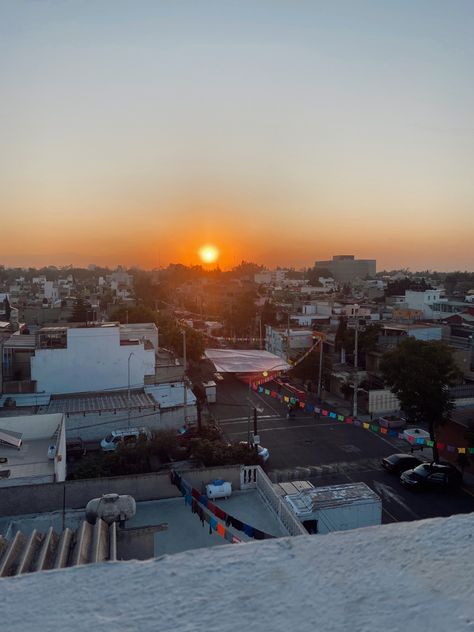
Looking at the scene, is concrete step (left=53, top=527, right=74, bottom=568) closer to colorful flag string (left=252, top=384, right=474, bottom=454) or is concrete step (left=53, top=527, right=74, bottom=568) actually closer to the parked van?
colorful flag string (left=252, top=384, right=474, bottom=454)

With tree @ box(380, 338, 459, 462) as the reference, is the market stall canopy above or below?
below

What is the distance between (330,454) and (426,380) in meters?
3.55

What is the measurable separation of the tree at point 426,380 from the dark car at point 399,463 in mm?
706

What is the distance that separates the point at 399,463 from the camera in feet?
45.8

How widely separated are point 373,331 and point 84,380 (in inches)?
504

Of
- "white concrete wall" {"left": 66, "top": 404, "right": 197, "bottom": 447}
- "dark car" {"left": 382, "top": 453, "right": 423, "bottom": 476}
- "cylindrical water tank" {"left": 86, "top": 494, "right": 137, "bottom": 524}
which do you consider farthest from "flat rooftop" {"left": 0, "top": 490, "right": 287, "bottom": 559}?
"white concrete wall" {"left": 66, "top": 404, "right": 197, "bottom": 447}

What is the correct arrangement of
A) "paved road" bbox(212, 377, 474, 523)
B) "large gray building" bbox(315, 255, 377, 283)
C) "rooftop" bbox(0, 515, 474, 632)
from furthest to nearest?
"large gray building" bbox(315, 255, 377, 283) → "paved road" bbox(212, 377, 474, 523) → "rooftop" bbox(0, 515, 474, 632)

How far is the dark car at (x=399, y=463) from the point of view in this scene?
13.9 m

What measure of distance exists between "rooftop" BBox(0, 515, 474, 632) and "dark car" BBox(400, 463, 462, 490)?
12.4 metres

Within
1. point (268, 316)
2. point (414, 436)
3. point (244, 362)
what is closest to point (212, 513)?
point (414, 436)

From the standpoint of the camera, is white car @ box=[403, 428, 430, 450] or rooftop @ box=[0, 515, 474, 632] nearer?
rooftop @ box=[0, 515, 474, 632]

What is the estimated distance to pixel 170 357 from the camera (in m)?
21.9

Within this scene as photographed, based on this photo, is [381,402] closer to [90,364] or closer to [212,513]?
[90,364]

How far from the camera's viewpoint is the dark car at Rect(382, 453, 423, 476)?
45.6 feet
